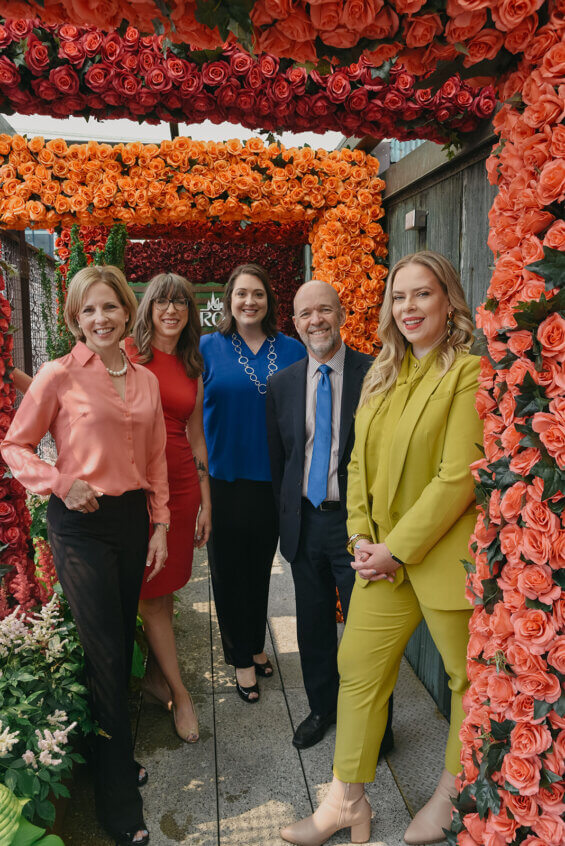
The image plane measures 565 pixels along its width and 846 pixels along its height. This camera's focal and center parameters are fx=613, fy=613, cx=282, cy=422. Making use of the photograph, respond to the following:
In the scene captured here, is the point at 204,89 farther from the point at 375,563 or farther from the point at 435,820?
the point at 435,820

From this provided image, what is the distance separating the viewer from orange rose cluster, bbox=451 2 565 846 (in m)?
1.40

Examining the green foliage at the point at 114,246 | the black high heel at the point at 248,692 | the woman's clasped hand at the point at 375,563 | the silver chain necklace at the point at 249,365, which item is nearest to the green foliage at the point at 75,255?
the green foliage at the point at 114,246

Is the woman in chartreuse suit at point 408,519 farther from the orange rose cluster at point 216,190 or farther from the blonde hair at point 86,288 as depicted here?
the orange rose cluster at point 216,190

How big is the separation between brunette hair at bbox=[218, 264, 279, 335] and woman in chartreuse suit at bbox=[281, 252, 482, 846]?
3.33 feet

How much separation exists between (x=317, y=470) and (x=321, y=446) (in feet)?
0.34

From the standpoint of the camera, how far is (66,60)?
8.90 ft

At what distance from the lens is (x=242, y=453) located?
308 centimetres

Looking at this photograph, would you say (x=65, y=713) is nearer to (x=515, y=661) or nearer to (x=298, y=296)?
→ (x=515, y=661)

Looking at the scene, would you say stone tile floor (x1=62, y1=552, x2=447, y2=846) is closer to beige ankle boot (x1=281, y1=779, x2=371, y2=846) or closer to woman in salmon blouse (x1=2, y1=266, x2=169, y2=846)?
beige ankle boot (x1=281, y1=779, x2=371, y2=846)

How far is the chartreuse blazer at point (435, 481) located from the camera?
6.48ft

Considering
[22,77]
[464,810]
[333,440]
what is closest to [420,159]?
[333,440]

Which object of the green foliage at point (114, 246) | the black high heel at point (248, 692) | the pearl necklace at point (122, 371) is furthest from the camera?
the green foliage at point (114, 246)

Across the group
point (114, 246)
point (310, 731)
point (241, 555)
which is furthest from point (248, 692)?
point (114, 246)

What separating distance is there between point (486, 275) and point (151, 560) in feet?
6.23
